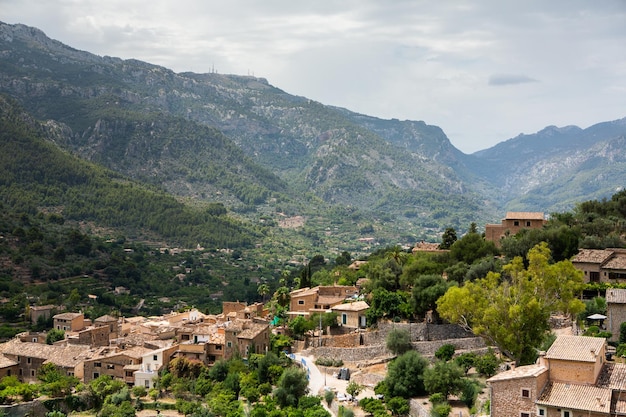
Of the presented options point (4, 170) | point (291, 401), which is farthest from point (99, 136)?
point (291, 401)

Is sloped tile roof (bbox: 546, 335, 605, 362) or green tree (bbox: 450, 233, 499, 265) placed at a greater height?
green tree (bbox: 450, 233, 499, 265)

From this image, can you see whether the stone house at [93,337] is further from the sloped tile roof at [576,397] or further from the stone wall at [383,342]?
the sloped tile roof at [576,397]

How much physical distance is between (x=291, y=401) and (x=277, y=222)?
5950 inches

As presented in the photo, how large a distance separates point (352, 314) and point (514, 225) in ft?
71.7

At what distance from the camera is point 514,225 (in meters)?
61.5

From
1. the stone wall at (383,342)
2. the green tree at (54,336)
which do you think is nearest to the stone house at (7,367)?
the green tree at (54,336)

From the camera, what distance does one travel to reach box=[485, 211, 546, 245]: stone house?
200 ft

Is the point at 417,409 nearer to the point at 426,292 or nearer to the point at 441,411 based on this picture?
the point at 441,411

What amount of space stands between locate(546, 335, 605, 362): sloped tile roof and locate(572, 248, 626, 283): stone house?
1863cm

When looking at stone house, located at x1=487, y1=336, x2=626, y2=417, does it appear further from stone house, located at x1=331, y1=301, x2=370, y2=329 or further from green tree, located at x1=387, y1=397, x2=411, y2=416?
stone house, located at x1=331, y1=301, x2=370, y2=329

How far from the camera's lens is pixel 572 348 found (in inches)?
1099

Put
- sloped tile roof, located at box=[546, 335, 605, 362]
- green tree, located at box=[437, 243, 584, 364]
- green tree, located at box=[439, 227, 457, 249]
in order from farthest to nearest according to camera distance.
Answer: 1. green tree, located at box=[439, 227, 457, 249]
2. green tree, located at box=[437, 243, 584, 364]
3. sloped tile roof, located at box=[546, 335, 605, 362]

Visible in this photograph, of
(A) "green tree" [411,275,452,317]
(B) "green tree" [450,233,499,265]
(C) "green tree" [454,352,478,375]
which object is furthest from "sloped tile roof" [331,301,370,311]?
(B) "green tree" [450,233,499,265]

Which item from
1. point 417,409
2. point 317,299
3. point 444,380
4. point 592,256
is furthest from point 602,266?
point 317,299
